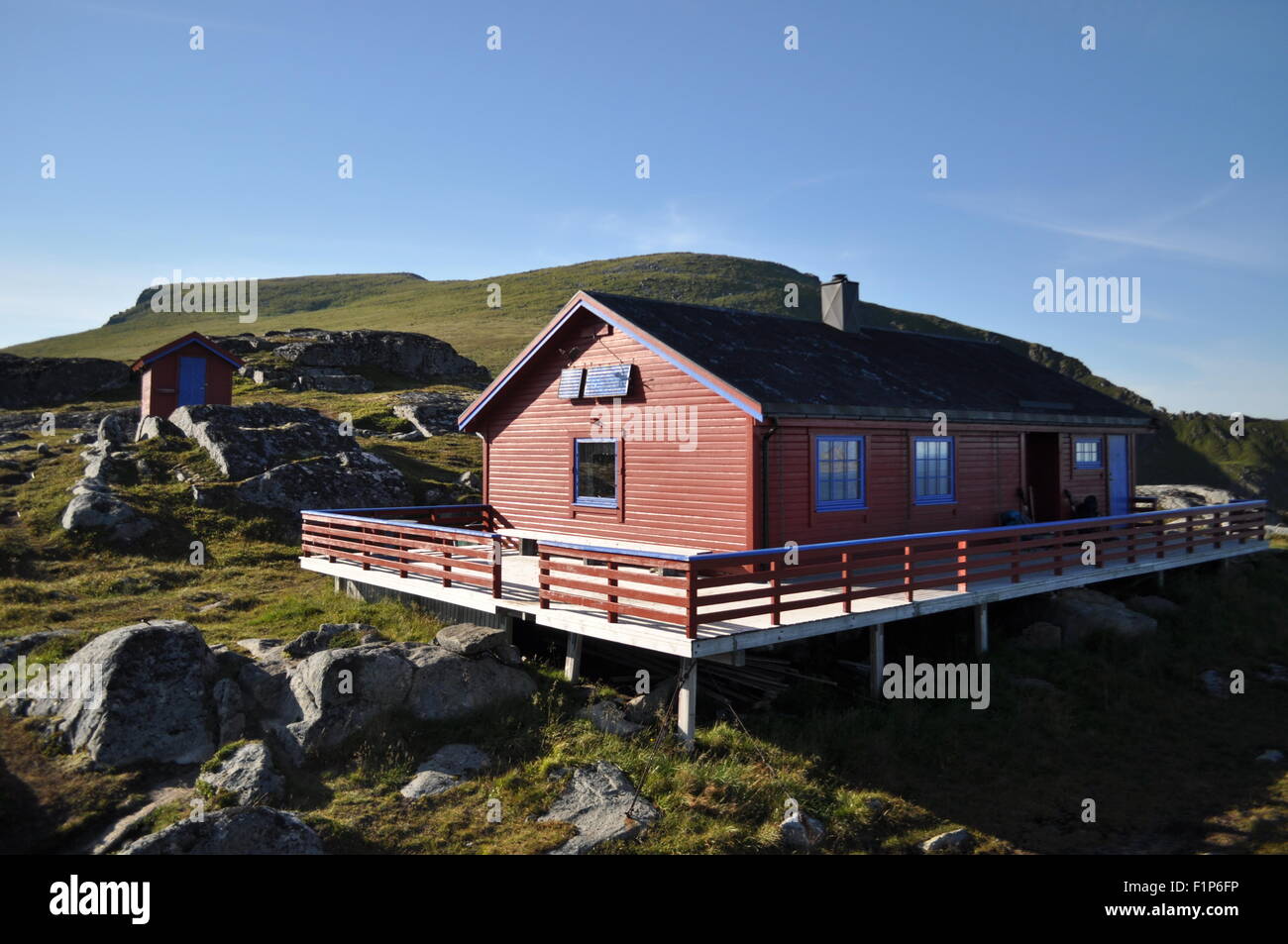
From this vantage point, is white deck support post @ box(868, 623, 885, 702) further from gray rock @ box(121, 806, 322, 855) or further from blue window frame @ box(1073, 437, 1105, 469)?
blue window frame @ box(1073, 437, 1105, 469)

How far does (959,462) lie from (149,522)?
19.5m

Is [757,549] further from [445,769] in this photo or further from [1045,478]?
[1045,478]

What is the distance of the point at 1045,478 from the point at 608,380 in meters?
11.6

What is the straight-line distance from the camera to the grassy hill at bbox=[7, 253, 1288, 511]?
76.4 m

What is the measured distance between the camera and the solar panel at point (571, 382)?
58.9ft

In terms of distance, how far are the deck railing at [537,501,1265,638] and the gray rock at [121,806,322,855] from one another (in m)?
4.70

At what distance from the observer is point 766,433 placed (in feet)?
47.4

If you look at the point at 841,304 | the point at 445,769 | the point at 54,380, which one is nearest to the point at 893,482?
the point at 841,304

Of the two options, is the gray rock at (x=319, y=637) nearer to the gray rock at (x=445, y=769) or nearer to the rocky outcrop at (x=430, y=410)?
the gray rock at (x=445, y=769)

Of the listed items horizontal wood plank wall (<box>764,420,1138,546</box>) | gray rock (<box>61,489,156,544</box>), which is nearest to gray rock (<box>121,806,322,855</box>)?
horizontal wood plank wall (<box>764,420,1138,546</box>)

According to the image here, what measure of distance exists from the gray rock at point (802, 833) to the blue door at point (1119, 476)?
17070 mm

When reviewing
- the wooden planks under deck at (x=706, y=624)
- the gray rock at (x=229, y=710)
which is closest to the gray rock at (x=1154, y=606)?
the wooden planks under deck at (x=706, y=624)
